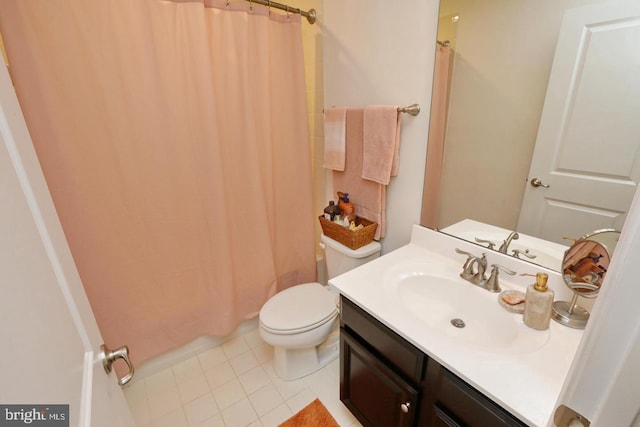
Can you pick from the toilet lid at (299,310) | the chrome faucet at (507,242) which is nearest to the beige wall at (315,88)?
the toilet lid at (299,310)

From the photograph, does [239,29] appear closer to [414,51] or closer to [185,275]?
[414,51]

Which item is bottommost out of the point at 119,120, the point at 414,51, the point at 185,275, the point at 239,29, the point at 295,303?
the point at 295,303

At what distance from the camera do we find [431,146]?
4.15 ft

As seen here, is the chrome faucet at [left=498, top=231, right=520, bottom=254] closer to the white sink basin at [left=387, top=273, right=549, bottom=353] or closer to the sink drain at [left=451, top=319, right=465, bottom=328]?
the white sink basin at [left=387, top=273, right=549, bottom=353]

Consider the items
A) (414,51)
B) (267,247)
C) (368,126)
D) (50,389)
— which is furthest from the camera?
(267,247)

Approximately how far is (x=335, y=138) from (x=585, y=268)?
1168mm

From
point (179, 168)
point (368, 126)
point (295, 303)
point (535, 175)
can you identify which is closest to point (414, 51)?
point (368, 126)

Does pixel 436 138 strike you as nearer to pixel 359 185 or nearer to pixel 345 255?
pixel 359 185

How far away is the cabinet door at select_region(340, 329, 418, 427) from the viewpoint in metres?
0.93

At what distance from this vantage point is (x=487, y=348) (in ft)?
2.58

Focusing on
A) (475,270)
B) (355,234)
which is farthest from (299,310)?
(475,270)

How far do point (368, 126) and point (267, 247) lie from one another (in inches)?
36.8

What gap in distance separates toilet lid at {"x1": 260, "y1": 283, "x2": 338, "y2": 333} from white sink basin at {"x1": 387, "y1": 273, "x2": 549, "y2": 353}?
Answer: 1.72 ft

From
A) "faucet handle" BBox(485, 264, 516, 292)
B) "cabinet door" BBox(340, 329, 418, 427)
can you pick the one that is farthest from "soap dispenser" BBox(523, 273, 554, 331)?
"cabinet door" BBox(340, 329, 418, 427)
